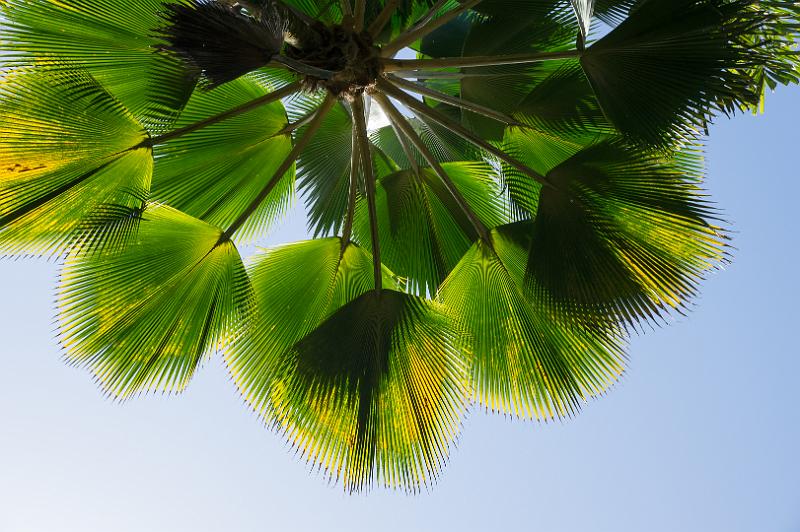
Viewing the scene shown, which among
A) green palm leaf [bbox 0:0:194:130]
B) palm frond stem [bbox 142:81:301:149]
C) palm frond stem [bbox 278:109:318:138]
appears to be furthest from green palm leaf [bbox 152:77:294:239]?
green palm leaf [bbox 0:0:194:130]

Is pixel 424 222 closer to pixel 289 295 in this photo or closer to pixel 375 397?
pixel 289 295

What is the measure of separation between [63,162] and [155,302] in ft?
2.98

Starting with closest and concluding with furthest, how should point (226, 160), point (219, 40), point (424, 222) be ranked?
point (219, 40)
point (226, 160)
point (424, 222)

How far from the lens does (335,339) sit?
4.00 metres

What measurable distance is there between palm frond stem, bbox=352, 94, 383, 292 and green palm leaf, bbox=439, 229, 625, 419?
1.64 feet

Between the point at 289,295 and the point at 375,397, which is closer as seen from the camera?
the point at 375,397

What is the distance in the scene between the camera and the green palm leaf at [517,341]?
398cm

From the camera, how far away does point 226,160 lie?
4684mm

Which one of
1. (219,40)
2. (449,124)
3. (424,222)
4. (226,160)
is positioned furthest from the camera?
(424,222)

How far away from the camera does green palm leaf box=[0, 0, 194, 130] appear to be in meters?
3.45

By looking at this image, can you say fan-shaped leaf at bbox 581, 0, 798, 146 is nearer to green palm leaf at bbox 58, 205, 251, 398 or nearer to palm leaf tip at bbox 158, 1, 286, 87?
palm leaf tip at bbox 158, 1, 286, 87

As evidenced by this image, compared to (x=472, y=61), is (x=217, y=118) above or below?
below

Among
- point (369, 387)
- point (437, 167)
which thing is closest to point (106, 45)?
point (437, 167)

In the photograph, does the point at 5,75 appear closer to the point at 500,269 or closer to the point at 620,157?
the point at 500,269
